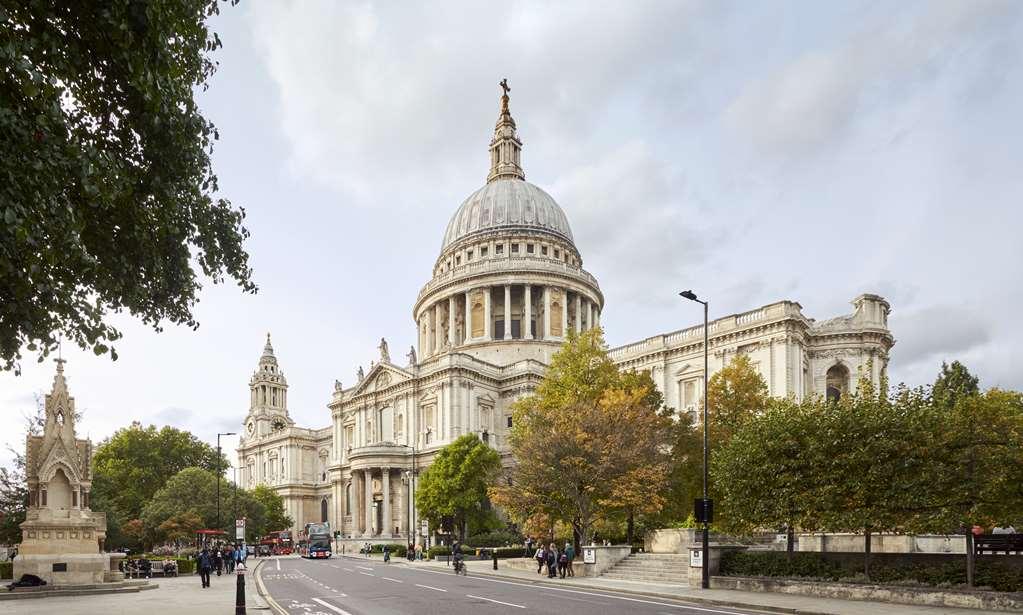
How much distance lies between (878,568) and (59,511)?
29.3m

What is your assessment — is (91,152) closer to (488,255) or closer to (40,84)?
(40,84)

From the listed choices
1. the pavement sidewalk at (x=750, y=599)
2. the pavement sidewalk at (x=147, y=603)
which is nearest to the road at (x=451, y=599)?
the pavement sidewalk at (x=750, y=599)

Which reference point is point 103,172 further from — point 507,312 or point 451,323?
point 451,323

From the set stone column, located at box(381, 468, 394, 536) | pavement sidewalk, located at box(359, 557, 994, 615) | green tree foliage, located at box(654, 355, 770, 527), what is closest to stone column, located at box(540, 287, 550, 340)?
stone column, located at box(381, 468, 394, 536)

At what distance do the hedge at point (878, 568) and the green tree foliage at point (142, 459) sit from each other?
70207 mm

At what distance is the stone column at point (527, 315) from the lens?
88438 mm

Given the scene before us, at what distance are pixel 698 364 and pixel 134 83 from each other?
56.2 meters

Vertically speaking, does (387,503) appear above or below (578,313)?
below

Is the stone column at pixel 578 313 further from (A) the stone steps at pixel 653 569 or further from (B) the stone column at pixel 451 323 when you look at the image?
(A) the stone steps at pixel 653 569

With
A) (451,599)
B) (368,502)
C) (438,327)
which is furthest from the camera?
(438,327)

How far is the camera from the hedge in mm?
20734

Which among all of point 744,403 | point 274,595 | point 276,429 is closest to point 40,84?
point 274,595

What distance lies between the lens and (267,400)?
133375mm

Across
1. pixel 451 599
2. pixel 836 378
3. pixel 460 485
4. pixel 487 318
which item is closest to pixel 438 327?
pixel 487 318
